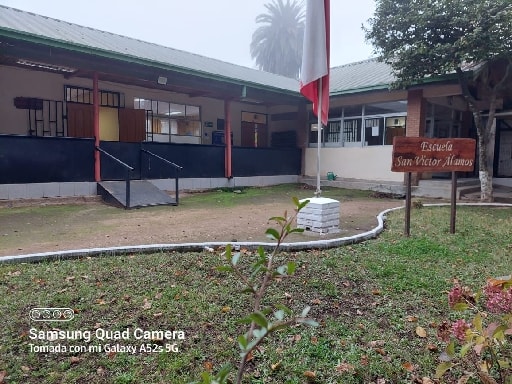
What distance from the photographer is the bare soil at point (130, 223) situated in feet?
18.1

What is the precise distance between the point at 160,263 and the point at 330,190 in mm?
10065

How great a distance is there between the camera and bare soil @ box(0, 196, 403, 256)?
5504mm

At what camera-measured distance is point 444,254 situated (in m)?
4.89

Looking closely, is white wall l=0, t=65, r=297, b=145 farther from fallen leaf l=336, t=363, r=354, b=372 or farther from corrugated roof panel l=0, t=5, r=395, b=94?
fallen leaf l=336, t=363, r=354, b=372

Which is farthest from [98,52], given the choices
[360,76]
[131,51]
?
[360,76]

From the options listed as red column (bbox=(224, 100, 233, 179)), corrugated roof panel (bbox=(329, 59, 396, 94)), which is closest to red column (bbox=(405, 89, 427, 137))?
corrugated roof panel (bbox=(329, 59, 396, 94))

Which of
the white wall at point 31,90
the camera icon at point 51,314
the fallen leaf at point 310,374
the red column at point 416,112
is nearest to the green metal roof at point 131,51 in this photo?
the red column at point 416,112

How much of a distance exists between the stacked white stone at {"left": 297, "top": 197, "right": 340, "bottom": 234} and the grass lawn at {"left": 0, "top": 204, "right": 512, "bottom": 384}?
0.94 m

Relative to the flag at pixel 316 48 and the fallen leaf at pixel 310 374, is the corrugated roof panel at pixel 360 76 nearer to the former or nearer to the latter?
the flag at pixel 316 48

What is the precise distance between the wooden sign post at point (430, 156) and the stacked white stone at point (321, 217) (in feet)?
3.65

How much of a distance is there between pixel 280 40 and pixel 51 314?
59.5 metres

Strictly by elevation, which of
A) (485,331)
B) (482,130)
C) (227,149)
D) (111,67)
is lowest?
(485,331)

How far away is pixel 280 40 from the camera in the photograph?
5728cm

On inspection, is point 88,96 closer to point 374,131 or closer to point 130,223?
point 130,223
